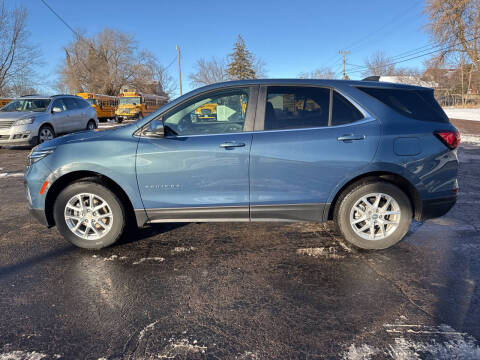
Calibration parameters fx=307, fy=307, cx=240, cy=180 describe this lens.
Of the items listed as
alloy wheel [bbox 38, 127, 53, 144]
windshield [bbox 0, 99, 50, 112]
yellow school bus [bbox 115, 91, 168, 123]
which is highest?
yellow school bus [bbox 115, 91, 168, 123]

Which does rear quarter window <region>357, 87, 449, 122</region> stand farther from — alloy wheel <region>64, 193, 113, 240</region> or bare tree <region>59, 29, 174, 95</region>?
bare tree <region>59, 29, 174, 95</region>

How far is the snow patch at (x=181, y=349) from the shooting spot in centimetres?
189

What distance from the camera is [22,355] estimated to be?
1908mm

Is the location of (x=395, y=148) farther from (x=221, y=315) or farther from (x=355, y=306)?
Result: (x=221, y=315)

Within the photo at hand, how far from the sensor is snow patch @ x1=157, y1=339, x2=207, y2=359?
6.21ft

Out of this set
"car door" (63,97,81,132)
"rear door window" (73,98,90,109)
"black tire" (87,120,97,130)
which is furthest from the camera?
"black tire" (87,120,97,130)

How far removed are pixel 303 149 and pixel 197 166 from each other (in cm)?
107

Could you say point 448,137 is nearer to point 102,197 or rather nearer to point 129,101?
point 102,197

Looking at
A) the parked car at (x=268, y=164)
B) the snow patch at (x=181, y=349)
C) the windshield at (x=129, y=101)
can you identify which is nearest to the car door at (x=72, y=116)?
the parked car at (x=268, y=164)

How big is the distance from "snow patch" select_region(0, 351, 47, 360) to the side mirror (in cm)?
198

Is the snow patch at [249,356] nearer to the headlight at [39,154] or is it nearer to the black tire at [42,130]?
the headlight at [39,154]

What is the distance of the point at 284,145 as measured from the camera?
3.06 meters

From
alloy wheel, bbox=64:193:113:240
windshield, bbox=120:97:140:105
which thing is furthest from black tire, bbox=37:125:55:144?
windshield, bbox=120:97:140:105

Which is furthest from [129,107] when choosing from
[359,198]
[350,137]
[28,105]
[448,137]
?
[448,137]
